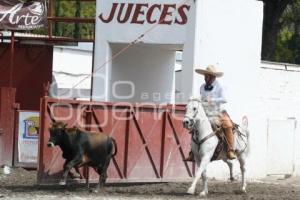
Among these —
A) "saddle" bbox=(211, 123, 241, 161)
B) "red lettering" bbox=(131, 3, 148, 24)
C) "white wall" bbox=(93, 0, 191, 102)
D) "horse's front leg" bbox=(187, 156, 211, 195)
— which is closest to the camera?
"horse's front leg" bbox=(187, 156, 211, 195)

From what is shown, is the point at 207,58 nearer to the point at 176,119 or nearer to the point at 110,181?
the point at 176,119

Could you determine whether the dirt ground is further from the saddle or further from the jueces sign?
the jueces sign

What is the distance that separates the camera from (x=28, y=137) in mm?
20234

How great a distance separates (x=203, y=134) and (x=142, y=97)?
680cm

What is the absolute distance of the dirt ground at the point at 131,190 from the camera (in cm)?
1498

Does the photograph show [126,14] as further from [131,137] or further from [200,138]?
[200,138]

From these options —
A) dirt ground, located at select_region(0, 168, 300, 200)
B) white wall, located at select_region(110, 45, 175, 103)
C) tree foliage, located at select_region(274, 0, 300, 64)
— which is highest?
tree foliage, located at select_region(274, 0, 300, 64)

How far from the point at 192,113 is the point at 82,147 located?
227 centimetres

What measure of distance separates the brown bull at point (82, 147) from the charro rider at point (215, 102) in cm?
185

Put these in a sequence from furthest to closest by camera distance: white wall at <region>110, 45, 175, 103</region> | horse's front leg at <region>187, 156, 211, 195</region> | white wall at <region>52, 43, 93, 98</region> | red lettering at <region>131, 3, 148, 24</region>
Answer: white wall at <region>52, 43, 93, 98</region>
white wall at <region>110, 45, 175, 103</region>
red lettering at <region>131, 3, 148, 24</region>
horse's front leg at <region>187, 156, 211, 195</region>

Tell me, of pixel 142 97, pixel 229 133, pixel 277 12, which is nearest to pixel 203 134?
pixel 229 133

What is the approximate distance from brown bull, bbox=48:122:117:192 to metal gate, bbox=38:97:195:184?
586mm

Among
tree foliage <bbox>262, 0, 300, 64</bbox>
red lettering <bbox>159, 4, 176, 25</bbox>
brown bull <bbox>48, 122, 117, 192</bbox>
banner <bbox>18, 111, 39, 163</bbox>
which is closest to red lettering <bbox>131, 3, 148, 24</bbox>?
red lettering <bbox>159, 4, 176, 25</bbox>

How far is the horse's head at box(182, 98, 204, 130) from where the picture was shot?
48.6 feet
